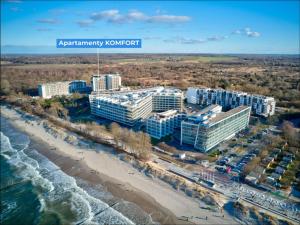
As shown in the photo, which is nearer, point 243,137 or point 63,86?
point 243,137

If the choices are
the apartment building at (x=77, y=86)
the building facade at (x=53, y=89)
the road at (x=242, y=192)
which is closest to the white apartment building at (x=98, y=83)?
the apartment building at (x=77, y=86)

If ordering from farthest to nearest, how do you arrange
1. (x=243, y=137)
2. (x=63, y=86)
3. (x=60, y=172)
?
1. (x=63, y=86)
2. (x=243, y=137)
3. (x=60, y=172)

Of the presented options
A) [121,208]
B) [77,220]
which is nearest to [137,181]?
[121,208]

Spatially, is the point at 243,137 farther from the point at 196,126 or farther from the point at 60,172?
the point at 60,172

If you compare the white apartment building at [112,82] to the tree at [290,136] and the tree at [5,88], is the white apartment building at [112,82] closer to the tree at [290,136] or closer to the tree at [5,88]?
the tree at [5,88]

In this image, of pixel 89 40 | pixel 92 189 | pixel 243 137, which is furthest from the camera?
pixel 243 137

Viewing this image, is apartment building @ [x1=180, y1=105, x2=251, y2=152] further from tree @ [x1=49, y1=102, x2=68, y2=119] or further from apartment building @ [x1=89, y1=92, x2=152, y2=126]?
tree @ [x1=49, y1=102, x2=68, y2=119]
